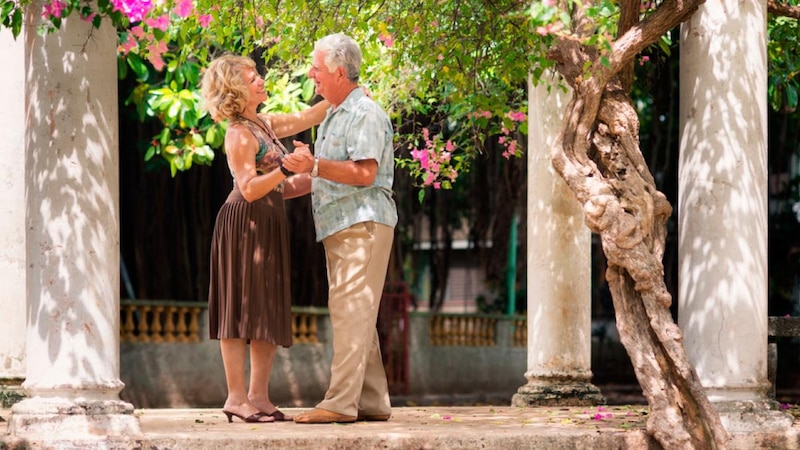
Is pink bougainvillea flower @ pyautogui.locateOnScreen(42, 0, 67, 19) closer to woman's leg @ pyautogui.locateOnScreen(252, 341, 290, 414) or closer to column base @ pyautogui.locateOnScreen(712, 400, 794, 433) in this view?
woman's leg @ pyautogui.locateOnScreen(252, 341, 290, 414)

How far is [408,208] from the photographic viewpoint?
2300cm

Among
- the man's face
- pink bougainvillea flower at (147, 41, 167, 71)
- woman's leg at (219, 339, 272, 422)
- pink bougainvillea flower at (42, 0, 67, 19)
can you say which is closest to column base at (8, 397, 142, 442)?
woman's leg at (219, 339, 272, 422)

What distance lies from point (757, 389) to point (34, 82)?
378cm

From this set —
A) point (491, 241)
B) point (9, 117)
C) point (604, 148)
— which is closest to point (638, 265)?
point (604, 148)

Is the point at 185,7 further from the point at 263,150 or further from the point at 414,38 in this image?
the point at 263,150

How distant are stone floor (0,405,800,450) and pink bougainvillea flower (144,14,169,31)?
240 cm

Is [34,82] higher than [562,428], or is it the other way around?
[34,82]

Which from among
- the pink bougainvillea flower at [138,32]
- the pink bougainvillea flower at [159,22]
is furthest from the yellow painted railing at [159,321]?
the pink bougainvillea flower at [159,22]

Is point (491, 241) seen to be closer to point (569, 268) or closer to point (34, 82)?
point (569, 268)

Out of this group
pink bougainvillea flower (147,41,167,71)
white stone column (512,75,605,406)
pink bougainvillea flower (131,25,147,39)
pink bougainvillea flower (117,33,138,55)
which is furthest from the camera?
pink bougainvillea flower (117,33,138,55)

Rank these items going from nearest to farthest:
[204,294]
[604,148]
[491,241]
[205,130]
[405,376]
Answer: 1. [604,148]
2. [205,130]
3. [204,294]
4. [405,376]
5. [491,241]

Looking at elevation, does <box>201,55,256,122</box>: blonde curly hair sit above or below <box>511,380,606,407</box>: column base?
above

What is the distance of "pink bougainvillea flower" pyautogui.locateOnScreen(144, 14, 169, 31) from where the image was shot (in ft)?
26.3

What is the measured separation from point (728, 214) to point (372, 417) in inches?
82.4
